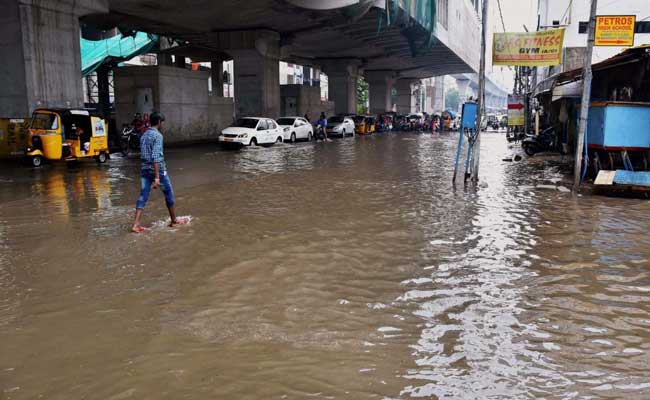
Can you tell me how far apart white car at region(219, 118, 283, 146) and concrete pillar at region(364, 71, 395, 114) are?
33.2 m

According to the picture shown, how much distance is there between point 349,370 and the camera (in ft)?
13.3

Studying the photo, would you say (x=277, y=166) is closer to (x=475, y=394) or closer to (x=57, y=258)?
(x=57, y=258)

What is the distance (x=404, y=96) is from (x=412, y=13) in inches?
1665

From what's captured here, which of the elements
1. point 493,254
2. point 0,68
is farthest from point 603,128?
point 0,68

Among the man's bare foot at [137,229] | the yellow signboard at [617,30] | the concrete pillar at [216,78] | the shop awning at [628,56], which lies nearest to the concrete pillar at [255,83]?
the concrete pillar at [216,78]

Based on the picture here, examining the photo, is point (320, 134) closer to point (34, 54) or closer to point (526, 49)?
point (34, 54)

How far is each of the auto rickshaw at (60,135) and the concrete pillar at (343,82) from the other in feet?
107

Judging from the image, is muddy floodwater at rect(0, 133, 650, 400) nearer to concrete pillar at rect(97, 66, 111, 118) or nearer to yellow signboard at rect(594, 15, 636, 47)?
yellow signboard at rect(594, 15, 636, 47)

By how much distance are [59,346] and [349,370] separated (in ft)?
7.55

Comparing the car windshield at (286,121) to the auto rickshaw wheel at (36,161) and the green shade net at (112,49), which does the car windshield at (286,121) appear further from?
the auto rickshaw wheel at (36,161)

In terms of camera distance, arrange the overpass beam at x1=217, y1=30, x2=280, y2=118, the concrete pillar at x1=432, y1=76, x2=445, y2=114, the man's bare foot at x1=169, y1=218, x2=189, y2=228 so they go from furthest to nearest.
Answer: the concrete pillar at x1=432, y1=76, x2=445, y2=114 < the overpass beam at x1=217, y1=30, x2=280, y2=118 < the man's bare foot at x1=169, y1=218, x2=189, y2=228

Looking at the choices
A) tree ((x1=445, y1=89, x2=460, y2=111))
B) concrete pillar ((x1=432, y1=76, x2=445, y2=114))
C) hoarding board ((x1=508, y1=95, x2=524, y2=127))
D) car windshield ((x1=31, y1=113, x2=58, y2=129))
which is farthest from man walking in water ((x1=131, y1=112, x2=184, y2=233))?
tree ((x1=445, y1=89, x2=460, y2=111))

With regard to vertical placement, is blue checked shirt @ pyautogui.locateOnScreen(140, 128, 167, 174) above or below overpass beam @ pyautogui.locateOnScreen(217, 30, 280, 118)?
below

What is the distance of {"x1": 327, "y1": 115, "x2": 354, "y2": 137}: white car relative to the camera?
37344 mm
